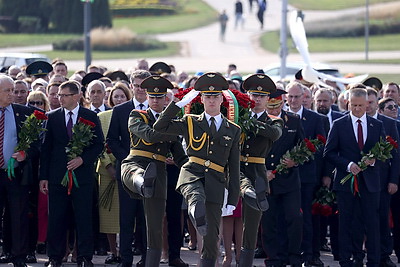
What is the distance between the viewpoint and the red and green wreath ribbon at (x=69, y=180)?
12.2 meters

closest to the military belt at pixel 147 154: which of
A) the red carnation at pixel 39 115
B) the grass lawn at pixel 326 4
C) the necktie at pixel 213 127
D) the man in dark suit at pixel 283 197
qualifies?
the necktie at pixel 213 127

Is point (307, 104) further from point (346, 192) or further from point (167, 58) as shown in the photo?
point (167, 58)

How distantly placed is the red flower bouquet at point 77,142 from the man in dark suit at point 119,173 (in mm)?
287

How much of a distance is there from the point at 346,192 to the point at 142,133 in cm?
287

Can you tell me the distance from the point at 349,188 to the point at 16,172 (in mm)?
4014

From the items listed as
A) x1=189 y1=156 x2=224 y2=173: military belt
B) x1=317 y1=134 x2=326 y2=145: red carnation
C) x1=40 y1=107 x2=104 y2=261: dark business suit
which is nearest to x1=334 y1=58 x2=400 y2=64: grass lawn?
x1=317 y1=134 x2=326 y2=145: red carnation

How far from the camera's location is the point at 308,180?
1302 cm

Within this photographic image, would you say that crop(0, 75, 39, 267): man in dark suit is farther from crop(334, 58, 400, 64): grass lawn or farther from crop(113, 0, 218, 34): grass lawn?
crop(113, 0, 218, 34): grass lawn

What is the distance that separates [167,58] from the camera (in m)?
45.9

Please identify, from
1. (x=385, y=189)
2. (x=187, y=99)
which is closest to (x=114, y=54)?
(x=385, y=189)

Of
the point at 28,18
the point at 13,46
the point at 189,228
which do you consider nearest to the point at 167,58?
the point at 13,46

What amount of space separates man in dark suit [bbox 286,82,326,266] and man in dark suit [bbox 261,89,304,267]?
1.17 feet

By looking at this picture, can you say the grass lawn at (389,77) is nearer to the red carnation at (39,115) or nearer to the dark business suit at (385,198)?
the dark business suit at (385,198)

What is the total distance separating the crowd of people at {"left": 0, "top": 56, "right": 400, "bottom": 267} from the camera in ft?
35.3
